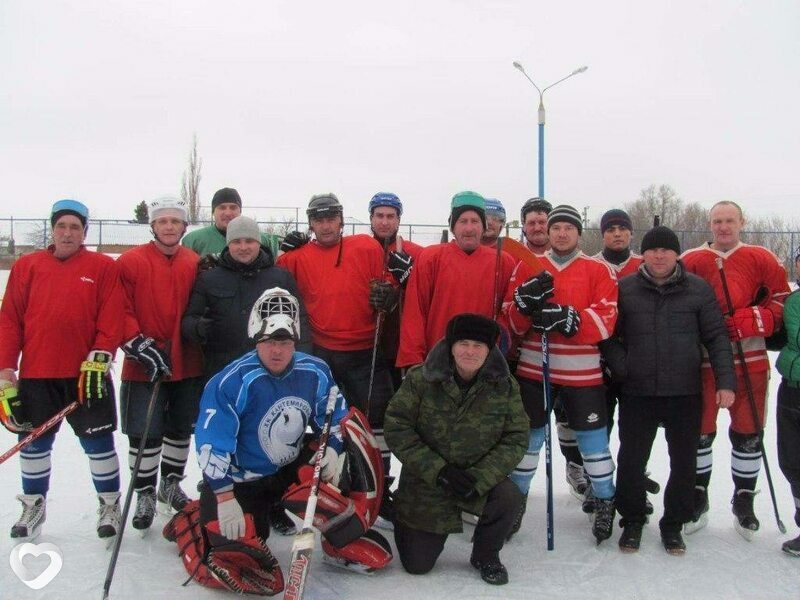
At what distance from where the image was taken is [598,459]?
3.34 metres

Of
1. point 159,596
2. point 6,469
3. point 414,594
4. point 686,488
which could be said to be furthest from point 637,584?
point 6,469

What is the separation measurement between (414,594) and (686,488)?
1489 millimetres

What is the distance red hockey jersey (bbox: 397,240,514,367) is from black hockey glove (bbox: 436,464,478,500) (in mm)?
679

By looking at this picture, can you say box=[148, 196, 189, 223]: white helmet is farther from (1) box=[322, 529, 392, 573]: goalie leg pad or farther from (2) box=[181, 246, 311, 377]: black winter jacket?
(1) box=[322, 529, 392, 573]: goalie leg pad

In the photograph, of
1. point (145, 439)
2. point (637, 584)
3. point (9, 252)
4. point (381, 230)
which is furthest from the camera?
point (9, 252)

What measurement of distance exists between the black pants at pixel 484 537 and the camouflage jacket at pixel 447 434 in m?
0.05

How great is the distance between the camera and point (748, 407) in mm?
3445

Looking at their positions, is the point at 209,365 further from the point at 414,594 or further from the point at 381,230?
the point at 414,594

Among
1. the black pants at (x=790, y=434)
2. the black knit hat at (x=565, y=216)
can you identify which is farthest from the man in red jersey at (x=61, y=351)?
the black pants at (x=790, y=434)

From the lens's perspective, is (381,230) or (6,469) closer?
(381,230)

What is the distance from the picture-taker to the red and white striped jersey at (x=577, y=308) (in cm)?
328

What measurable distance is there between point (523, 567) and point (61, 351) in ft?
8.18

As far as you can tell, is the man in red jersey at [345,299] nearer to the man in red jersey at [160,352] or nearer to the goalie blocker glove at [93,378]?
the man in red jersey at [160,352]

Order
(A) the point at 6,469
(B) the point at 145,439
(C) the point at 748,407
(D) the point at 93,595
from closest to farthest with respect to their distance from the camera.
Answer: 1. (D) the point at 93,595
2. (B) the point at 145,439
3. (C) the point at 748,407
4. (A) the point at 6,469
